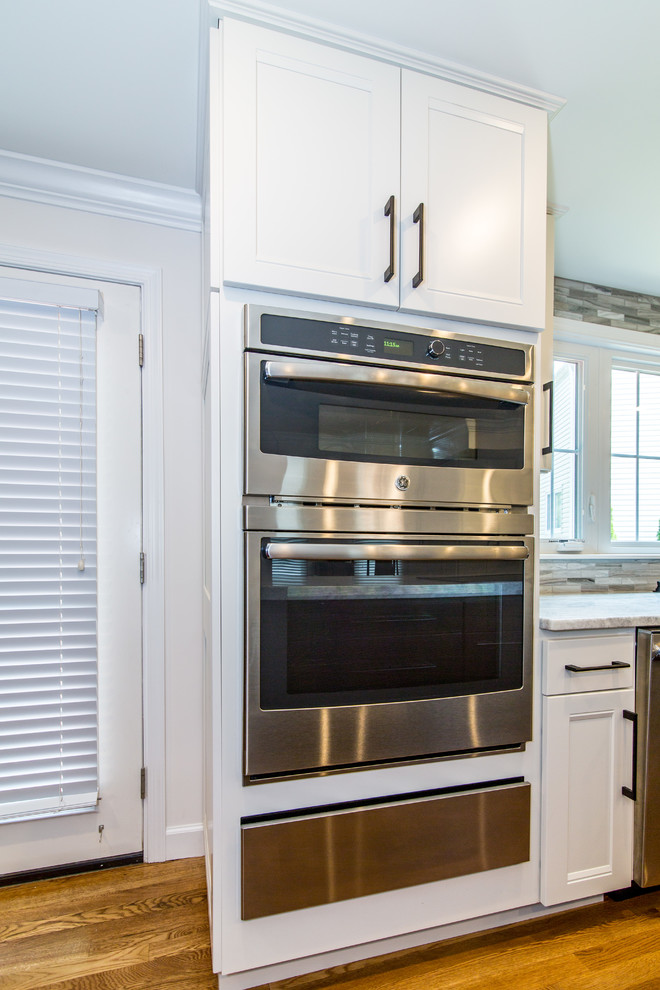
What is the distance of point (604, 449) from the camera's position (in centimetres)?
273

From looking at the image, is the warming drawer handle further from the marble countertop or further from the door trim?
the door trim

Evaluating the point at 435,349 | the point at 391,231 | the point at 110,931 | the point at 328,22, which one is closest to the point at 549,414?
the point at 435,349

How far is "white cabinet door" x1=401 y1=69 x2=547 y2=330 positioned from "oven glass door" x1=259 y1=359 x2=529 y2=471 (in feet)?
0.74

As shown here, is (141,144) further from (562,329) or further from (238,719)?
(562,329)

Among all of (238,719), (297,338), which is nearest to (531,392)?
(297,338)

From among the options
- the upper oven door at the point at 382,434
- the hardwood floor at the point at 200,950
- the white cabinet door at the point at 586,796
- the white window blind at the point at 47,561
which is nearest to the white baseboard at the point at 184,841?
the hardwood floor at the point at 200,950

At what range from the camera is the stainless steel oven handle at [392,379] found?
1.27 meters

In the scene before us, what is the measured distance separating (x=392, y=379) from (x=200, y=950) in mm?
1632

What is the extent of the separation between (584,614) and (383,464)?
0.88 meters

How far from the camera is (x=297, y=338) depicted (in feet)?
4.34

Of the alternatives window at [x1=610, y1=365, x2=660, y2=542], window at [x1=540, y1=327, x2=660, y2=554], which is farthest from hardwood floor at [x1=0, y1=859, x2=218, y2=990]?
window at [x1=610, y1=365, x2=660, y2=542]

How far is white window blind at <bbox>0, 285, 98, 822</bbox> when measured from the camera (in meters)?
1.81

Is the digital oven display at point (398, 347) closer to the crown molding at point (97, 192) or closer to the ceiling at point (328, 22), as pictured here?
the ceiling at point (328, 22)

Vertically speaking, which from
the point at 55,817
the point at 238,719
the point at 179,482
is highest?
the point at 179,482
